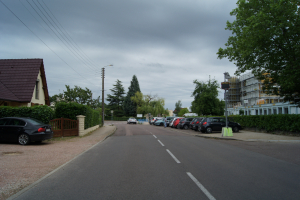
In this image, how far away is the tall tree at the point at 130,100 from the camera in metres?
87.5

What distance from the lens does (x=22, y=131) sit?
12125 millimetres

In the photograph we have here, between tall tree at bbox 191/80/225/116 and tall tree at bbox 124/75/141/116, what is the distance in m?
45.2

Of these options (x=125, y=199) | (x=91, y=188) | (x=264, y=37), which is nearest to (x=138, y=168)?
(x=91, y=188)

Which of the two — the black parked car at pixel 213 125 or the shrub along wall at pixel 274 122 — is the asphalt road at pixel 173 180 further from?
the black parked car at pixel 213 125

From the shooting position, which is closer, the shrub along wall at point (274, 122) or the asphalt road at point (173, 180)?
the asphalt road at point (173, 180)

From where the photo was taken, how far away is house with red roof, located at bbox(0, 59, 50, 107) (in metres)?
21.1

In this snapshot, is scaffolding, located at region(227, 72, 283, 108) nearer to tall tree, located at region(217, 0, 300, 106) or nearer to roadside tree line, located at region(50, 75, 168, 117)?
roadside tree line, located at region(50, 75, 168, 117)

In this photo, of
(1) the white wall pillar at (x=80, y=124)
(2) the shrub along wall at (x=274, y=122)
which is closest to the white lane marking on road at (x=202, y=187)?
(1) the white wall pillar at (x=80, y=124)

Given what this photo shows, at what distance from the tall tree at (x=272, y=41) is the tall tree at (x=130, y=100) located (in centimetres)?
6911

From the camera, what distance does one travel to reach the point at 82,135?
1858cm

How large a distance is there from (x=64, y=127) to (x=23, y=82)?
29.5ft

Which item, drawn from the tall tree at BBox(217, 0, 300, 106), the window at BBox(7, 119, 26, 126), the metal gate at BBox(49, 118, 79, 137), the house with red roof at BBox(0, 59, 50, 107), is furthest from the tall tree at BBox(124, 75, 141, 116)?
the window at BBox(7, 119, 26, 126)

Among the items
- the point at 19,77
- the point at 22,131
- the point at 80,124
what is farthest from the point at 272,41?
the point at 19,77

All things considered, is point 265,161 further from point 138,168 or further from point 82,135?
point 82,135
